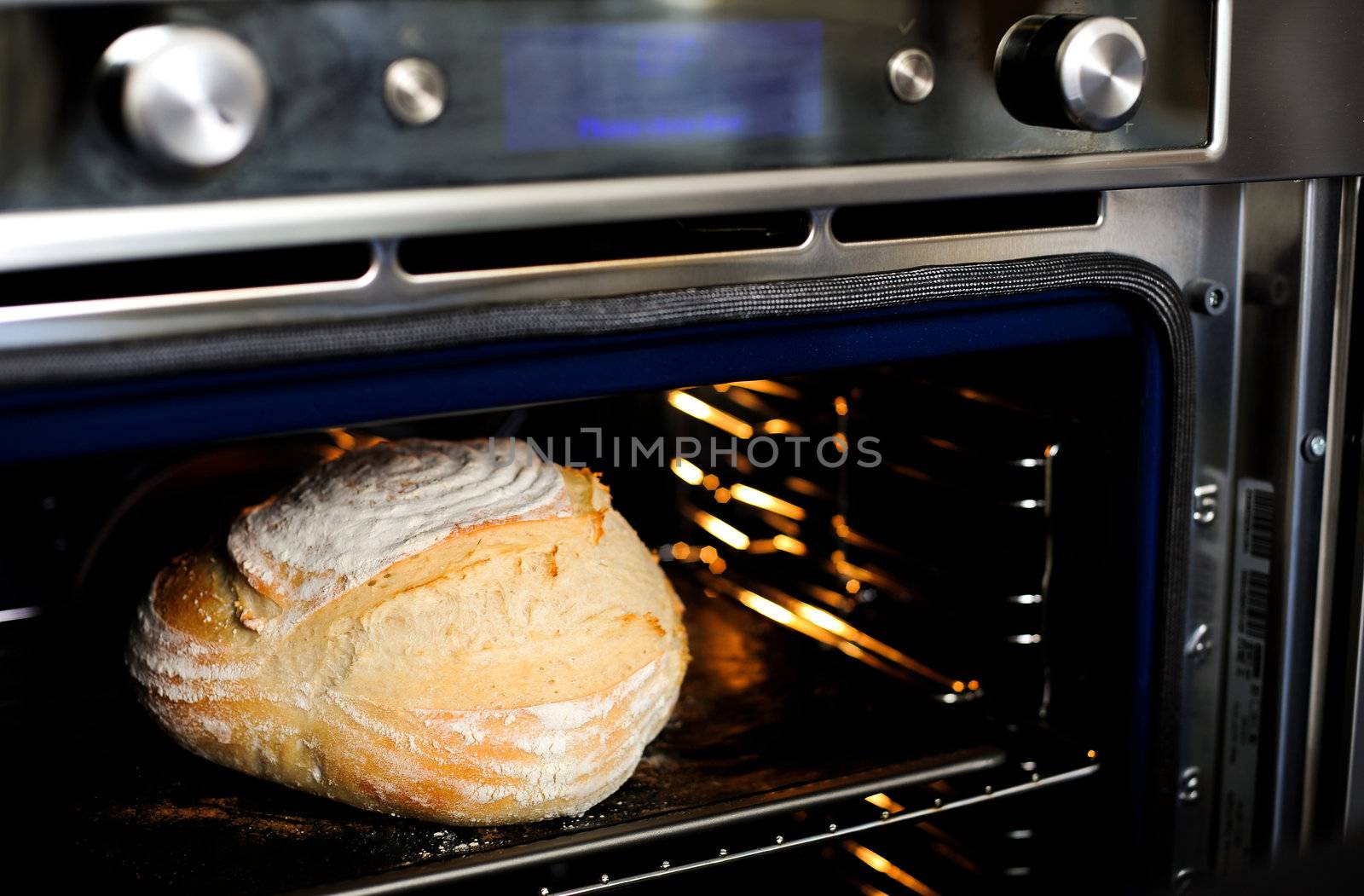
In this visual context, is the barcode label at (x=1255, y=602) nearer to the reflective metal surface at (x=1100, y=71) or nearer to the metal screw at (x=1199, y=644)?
the metal screw at (x=1199, y=644)

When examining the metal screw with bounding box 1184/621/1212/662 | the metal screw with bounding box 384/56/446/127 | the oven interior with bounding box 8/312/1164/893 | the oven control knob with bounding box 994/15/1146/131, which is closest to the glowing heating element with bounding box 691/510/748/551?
the oven interior with bounding box 8/312/1164/893

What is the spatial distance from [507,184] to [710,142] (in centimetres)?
14

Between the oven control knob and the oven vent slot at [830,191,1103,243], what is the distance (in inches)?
3.3

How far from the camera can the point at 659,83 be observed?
75cm

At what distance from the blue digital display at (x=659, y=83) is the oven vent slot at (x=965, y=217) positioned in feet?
0.41

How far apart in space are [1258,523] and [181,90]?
0.94m

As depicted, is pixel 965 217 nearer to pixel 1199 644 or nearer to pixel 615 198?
pixel 615 198

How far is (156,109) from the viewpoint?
63 centimetres

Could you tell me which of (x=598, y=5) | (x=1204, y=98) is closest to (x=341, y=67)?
(x=598, y=5)

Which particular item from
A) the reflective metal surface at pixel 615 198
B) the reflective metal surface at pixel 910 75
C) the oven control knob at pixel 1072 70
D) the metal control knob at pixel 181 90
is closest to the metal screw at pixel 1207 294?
the reflective metal surface at pixel 615 198

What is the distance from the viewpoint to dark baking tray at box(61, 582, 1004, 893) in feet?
3.23

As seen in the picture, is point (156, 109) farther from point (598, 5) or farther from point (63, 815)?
point (63, 815)

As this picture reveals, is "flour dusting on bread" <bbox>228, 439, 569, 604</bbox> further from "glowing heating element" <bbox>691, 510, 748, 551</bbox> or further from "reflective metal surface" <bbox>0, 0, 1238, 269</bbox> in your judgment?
"glowing heating element" <bbox>691, 510, 748, 551</bbox>

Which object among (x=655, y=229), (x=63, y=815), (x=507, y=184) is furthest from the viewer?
(x=63, y=815)
